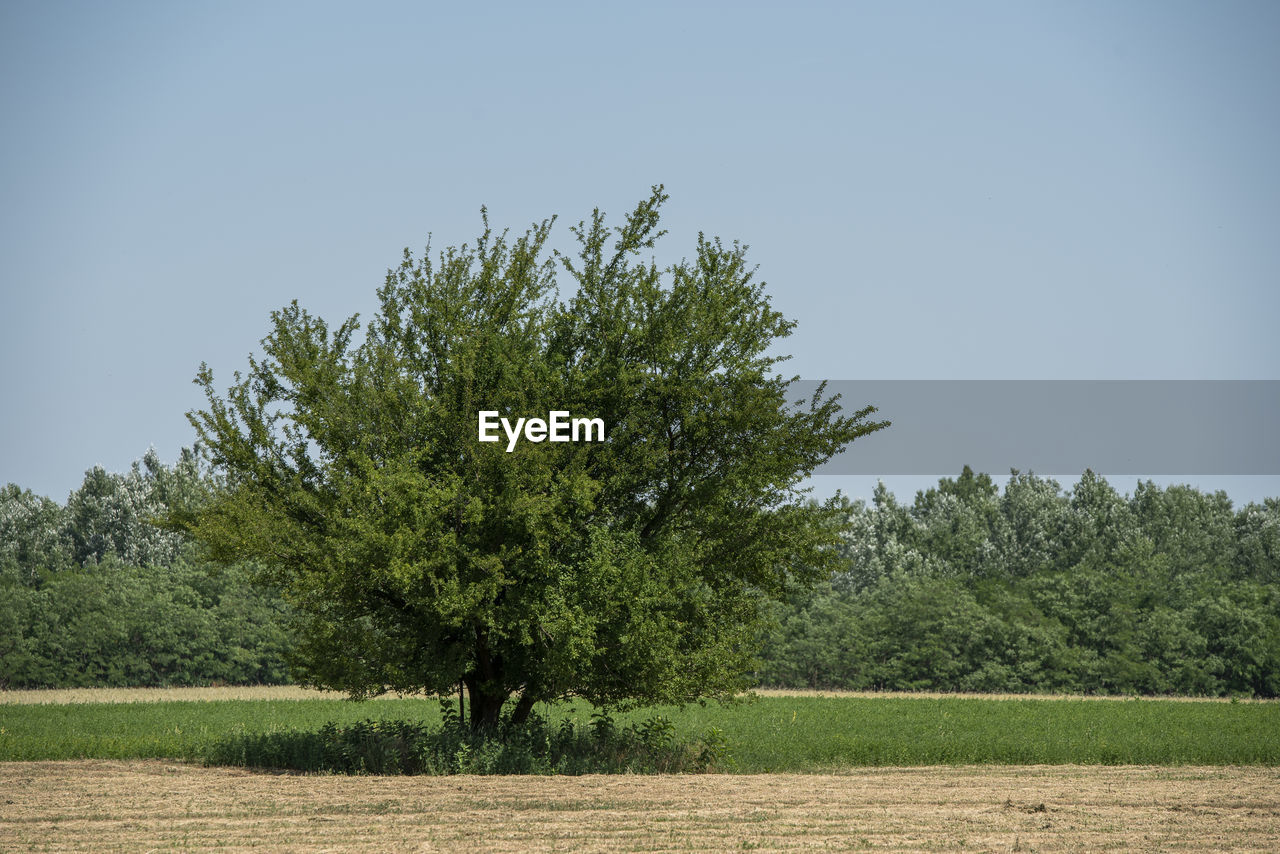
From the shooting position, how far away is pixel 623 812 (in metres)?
19.2

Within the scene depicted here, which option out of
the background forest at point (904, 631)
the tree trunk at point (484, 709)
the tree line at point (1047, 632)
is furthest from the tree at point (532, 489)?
the tree line at point (1047, 632)

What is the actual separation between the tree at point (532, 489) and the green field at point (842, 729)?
3.31 metres

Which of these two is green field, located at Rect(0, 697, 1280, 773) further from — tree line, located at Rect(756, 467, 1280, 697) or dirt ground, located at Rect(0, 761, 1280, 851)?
tree line, located at Rect(756, 467, 1280, 697)

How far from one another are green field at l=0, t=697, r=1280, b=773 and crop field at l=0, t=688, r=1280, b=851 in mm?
111

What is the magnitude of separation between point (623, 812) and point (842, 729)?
1973 centimetres

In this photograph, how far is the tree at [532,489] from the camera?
2328 cm

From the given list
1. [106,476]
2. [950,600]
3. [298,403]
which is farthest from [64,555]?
[298,403]

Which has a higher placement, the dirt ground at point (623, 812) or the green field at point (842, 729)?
the dirt ground at point (623, 812)

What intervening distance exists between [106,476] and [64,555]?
12.9 m

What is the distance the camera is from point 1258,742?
108 feet

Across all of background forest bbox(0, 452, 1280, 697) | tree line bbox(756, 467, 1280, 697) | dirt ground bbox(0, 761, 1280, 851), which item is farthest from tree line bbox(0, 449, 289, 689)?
dirt ground bbox(0, 761, 1280, 851)

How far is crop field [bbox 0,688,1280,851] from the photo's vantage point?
16969 millimetres

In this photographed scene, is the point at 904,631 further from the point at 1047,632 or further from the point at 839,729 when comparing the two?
the point at 839,729

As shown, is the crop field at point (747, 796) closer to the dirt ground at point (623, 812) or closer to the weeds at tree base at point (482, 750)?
the dirt ground at point (623, 812)
